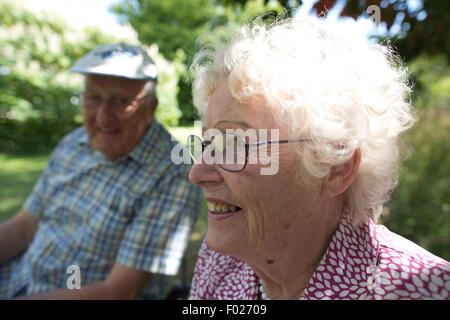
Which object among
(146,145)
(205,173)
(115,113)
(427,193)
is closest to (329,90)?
(205,173)

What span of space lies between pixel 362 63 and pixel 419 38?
2527mm

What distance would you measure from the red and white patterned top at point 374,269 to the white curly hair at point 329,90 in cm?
9

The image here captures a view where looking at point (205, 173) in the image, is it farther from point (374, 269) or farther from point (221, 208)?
point (374, 269)

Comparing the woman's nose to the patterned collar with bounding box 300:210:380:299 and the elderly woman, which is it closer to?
the elderly woman

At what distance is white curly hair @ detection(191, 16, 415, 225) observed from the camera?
4.00 feet

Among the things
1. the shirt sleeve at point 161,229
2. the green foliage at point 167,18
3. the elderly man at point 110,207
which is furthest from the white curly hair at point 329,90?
the green foliage at point 167,18

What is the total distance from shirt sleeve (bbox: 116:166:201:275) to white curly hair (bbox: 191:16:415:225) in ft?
2.87

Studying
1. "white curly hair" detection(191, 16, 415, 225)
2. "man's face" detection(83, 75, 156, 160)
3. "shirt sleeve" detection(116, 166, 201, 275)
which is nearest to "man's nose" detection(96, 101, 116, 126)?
"man's face" detection(83, 75, 156, 160)

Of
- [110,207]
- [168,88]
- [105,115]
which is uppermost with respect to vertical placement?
[168,88]

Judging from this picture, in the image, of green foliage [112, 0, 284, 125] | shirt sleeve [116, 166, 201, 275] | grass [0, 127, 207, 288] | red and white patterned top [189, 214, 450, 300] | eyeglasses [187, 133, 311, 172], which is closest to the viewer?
red and white patterned top [189, 214, 450, 300]

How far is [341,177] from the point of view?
1.30 m

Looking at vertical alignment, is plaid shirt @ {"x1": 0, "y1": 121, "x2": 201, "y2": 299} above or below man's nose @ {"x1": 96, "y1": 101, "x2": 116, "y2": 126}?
below

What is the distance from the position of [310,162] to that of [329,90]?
0.27 metres

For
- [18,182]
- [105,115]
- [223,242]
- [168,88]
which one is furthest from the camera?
[168,88]
